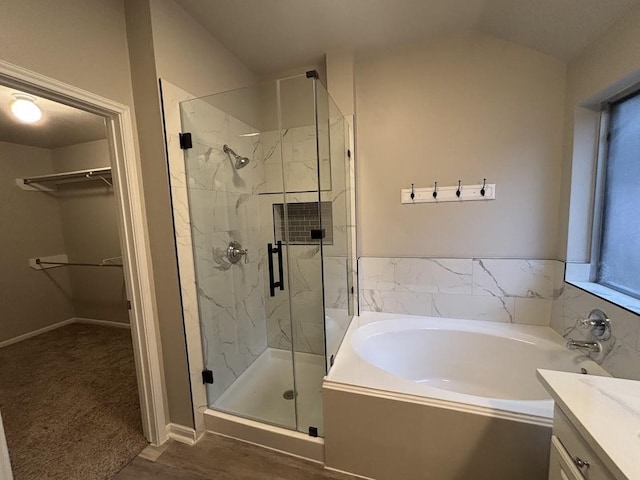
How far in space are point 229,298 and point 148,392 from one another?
30.2 inches

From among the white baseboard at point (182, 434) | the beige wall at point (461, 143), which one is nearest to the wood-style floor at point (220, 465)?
the white baseboard at point (182, 434)

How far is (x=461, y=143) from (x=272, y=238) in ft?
5.67

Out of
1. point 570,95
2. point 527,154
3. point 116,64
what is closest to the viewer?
point 116,64

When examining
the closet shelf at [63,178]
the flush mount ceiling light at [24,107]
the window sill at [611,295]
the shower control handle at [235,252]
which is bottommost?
the window sill at [611,295]

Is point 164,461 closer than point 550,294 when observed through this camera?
Yes

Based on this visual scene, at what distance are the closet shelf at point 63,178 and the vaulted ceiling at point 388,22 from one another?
7.33 ft

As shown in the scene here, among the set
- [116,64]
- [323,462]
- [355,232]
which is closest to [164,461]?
[323,462]

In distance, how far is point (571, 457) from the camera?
0.76 m

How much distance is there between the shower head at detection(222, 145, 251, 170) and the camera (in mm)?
2043

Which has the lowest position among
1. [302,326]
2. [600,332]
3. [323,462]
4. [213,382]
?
[323,462]

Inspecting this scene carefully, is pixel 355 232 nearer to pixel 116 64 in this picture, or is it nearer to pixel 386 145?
pixel 386 145

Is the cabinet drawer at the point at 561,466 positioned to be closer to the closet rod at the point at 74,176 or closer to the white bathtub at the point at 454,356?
the white bathtub at the point at 454,356

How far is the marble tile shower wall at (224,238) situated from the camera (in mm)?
1790

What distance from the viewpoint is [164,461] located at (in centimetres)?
156
